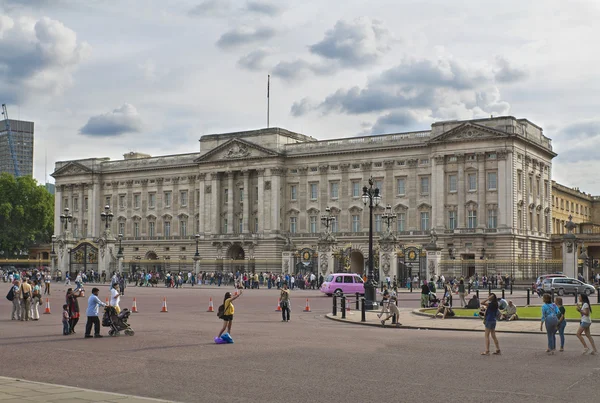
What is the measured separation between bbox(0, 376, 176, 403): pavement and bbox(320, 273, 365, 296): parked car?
36697 mm

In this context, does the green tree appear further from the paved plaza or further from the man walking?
the man walking

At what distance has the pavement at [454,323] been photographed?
2632 cm

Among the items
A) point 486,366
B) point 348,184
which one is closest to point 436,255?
point 348,184

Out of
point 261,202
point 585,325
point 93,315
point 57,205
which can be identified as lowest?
point 93,315

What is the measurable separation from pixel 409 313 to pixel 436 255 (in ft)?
106

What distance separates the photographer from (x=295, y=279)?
235 ft

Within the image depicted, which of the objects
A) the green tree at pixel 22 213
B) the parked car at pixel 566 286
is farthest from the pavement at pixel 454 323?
the green tree at pixel 22 213

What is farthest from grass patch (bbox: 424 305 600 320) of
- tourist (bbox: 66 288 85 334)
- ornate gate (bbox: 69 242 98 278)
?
ornate gate (bbox: 69 242 98 278)

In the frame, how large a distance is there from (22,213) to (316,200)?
50760 millimetres

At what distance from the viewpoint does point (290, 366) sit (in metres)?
17.5

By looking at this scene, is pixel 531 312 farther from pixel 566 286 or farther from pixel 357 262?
pixel 357 262

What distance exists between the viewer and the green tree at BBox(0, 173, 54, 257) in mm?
118000

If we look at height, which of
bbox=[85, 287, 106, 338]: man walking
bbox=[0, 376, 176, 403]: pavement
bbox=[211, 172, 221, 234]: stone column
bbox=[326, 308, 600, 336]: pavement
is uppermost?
bbox=[211, 172, 221, 234]: stone column

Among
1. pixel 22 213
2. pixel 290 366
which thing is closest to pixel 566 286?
pixel 290 366
